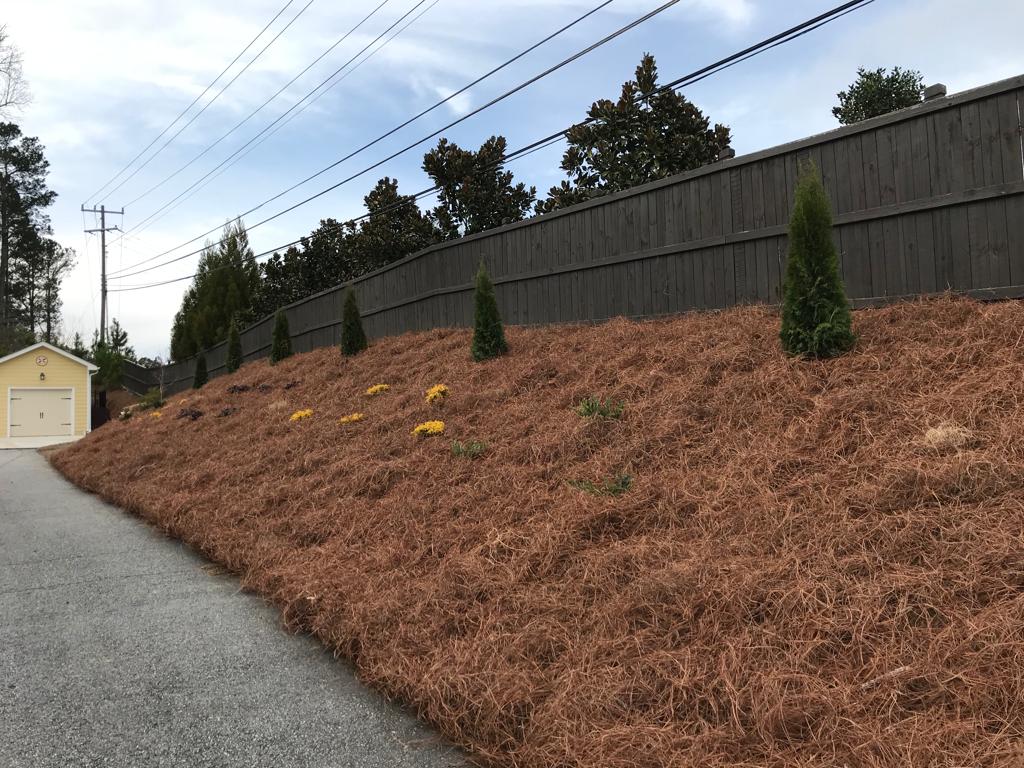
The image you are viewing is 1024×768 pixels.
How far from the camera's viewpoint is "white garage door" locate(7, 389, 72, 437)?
2331cm

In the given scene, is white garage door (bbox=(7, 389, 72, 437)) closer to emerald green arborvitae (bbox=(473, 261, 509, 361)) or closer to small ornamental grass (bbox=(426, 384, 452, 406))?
emerald green arborvitae (bbox=(473, 261, 509, 361))

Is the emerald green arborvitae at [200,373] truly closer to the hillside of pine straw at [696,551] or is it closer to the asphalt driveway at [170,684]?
the hillside of pine straw at [696,551]

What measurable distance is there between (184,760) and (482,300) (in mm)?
6382

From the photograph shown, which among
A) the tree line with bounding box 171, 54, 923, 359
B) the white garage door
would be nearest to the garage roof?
the white garage door

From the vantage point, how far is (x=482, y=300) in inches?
330

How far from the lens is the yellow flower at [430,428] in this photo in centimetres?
641

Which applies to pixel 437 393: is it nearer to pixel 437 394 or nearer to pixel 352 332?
pixel 437 394

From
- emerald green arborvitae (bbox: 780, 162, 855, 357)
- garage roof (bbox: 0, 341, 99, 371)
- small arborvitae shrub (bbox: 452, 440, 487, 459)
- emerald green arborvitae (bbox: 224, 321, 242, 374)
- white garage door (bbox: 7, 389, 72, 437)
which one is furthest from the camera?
white garage door (bbox: 7, 389, 72, 437)

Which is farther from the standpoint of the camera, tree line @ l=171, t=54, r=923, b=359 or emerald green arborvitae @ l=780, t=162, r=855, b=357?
tree line @ l=171, t=54, r=923, b=359

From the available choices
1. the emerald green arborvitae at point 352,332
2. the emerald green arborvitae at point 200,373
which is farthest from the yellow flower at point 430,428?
the emerald green arborvitae at point 200,373

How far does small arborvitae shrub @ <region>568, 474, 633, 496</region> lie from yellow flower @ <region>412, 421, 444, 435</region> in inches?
88.2

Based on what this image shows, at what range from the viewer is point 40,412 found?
23.8 m

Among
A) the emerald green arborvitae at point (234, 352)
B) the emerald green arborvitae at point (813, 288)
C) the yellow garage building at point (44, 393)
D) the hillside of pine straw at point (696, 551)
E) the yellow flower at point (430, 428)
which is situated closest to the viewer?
the hillside of pine straw at point (696, 551)

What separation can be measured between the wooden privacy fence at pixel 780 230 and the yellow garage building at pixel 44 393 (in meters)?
20.1
